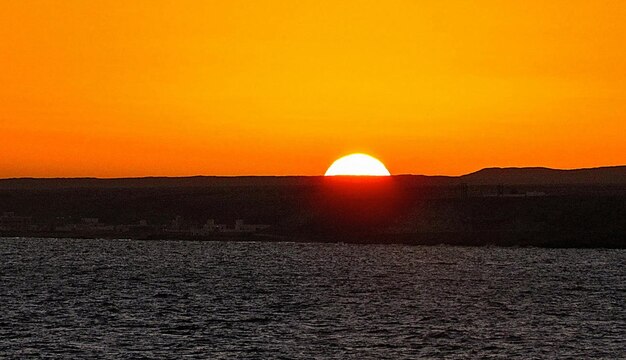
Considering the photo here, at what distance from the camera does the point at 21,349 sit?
6469cm

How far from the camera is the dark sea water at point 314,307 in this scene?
66438mm

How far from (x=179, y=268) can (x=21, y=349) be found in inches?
3015

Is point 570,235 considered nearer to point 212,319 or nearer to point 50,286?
point 50,286

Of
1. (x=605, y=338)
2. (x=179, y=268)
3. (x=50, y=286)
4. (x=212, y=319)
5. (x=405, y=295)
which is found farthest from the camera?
(x=179, y=268)

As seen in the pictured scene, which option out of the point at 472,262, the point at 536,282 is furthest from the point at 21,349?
the point at 472,262

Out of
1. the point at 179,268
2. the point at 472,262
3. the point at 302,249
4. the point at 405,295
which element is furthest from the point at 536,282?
the point at 302,249

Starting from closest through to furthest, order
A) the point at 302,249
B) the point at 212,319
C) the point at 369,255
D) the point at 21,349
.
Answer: the point at 21,349 → the point at 212,319 → the point at 369,255 → the point at 302,249

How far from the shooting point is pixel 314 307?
90.6 meters

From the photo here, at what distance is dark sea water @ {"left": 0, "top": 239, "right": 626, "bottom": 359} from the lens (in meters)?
66.4

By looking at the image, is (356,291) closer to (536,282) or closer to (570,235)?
(536,282)

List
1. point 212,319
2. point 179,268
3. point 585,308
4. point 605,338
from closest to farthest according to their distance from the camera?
point 605,338
point 212,319
point 585,308
point 179,268

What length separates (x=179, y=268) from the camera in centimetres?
14125

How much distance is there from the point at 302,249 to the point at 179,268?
2095 inches

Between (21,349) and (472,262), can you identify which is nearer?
(21,349)
